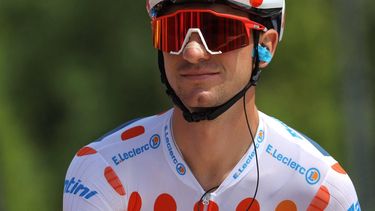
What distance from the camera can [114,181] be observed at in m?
5.60

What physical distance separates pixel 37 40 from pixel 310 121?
4.89 m

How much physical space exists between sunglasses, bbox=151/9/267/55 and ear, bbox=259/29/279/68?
0.71 ft

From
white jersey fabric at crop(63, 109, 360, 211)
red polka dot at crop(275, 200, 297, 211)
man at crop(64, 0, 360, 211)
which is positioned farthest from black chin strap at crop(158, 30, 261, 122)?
red polka dot at crop(275, 200, 297, 211)

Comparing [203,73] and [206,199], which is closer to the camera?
[203,73]

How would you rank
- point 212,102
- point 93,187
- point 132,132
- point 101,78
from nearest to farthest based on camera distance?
point 212,102 < point 93,187 < point 132,132 < point 101,78

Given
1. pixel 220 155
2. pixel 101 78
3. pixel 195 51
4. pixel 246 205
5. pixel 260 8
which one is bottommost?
pixel 101 78

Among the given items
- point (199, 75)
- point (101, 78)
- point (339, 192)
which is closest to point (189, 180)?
point (199, 75)

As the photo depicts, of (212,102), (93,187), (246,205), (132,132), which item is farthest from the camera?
(132,132)

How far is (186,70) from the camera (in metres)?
5.30

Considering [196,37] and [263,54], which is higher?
[196,37]

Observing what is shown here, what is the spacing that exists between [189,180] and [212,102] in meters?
0.52

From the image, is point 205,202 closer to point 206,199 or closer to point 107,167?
point 206,199

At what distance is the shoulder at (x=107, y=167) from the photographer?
18.2ft

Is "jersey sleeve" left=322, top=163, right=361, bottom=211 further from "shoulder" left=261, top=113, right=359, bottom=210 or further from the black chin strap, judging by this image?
the black chin strap
